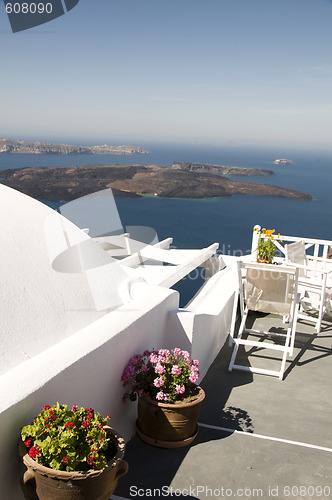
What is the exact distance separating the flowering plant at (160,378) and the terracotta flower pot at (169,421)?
55 millimetres

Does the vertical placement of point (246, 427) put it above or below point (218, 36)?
below

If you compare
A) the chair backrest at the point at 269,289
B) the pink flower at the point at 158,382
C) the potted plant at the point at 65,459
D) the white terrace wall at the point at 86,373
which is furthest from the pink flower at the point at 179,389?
the chair backrest at the point at 269,289

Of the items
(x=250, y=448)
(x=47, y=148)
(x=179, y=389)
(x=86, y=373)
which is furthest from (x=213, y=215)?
(x=86, y=373)

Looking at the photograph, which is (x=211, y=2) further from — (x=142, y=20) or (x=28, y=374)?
(x=28, y=374)

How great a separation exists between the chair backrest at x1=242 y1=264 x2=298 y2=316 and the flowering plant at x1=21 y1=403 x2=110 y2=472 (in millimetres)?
2918

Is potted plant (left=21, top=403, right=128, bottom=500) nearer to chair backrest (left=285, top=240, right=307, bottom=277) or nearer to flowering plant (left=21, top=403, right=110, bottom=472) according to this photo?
flowering plant (left=21, top=403, right=110, bottom=472)

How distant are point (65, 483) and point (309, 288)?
4.44 metres

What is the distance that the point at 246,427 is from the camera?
3379 mm

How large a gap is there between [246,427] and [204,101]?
101 meters

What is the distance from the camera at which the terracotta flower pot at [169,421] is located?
2973 millimetres

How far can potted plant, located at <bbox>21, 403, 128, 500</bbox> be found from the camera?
6.29ft

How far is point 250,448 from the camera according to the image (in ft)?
10.1

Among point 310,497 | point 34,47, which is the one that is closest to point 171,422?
point 310,497

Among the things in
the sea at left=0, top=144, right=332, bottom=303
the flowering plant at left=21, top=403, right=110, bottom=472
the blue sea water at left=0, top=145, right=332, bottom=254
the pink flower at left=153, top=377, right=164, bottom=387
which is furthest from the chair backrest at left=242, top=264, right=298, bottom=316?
the blue sea water at left=0, top=145, right=332, bottom=254
